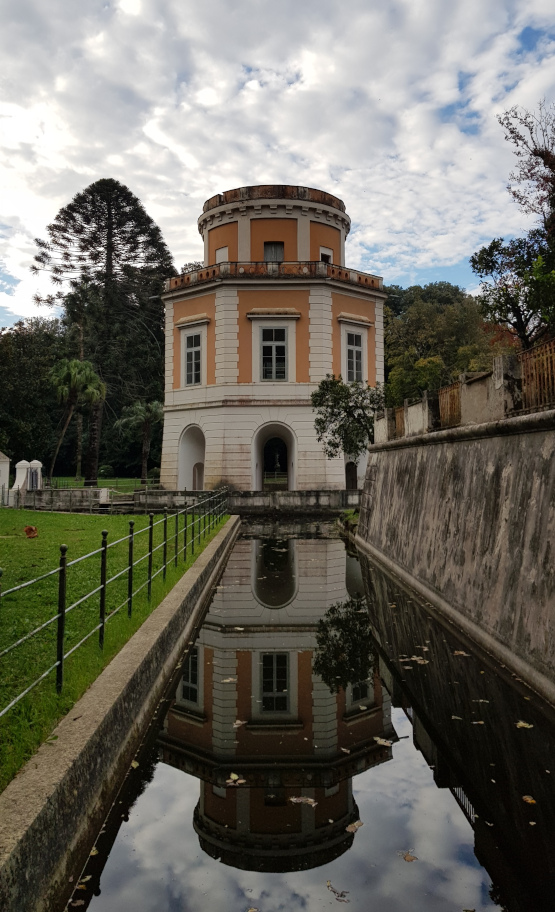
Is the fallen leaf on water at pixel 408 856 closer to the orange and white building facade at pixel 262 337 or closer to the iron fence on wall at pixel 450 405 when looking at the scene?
the iron fence on wall at pixel 450 405

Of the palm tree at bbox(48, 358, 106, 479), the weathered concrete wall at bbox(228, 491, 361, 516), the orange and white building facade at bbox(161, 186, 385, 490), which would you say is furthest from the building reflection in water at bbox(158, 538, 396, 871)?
the palm tree at bbox(48, 358, 106, 479)

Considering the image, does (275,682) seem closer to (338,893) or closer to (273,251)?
(338,893)

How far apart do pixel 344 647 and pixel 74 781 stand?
4830 mm

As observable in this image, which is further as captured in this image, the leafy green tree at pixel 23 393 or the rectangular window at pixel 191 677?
the leafy green tree at pixel 23 393

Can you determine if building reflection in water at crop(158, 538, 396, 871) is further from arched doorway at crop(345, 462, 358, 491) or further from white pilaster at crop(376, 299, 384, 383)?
white pilaster at crop(376, 299, 384, 383)

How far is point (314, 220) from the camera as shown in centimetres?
3014

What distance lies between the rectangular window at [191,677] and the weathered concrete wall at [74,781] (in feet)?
0.78

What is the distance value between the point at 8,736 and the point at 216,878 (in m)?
1.49

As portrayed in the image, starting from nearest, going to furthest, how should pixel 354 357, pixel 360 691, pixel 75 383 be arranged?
pixel 360 691
pixel 354 357
pixel 75 383

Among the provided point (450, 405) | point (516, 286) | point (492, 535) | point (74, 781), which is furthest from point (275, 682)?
point (516, 286)

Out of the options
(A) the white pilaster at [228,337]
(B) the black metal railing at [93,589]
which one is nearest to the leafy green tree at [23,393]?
(A) the white pilaster at [228,337]

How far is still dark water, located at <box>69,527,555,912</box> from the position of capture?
11.7 feet

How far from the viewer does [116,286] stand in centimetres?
4788

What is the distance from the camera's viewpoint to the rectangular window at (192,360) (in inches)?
1168
